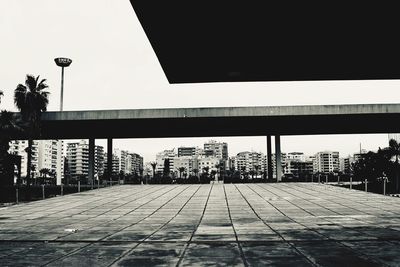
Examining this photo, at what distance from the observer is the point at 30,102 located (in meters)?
36.0

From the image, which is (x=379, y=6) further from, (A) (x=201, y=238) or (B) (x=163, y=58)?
(A) (x=201, y=238)

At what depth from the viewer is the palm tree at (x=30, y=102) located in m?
36.1

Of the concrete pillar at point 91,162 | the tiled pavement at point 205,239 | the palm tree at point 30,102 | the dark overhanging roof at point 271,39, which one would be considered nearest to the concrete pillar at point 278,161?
the concrete pillar at point 91,162

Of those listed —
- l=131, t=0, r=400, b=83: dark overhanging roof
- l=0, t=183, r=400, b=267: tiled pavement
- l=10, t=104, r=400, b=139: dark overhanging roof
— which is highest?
l=10, t=104, r=400, b=139: dark overhanging roof

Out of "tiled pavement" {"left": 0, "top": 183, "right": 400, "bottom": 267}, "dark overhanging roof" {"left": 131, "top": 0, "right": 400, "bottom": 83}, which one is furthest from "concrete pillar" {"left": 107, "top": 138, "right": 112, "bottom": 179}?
"dark overhanging roof" {"left": 131, "top": 0, "right": 400, "bottom": 83}

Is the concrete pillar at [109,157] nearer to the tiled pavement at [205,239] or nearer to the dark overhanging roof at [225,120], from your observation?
the dark overhanging roof at [225,120]

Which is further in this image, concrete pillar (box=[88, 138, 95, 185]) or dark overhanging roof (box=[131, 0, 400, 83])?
concrete pillar (box=[88, 138, 95, 185])

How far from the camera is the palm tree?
3609cm

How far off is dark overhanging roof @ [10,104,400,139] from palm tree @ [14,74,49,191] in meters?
2.37

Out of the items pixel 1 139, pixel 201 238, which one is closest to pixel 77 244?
pixel 201 238

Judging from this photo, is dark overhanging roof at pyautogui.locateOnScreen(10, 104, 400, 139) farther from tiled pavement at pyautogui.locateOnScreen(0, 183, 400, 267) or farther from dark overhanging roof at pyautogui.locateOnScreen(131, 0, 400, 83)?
dark overhanging roof at pyautogui.locateOnScreen(131, 0, 400, 83)

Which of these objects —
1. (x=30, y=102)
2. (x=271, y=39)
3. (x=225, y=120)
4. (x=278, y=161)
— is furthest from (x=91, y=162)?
(x=271, y=39)

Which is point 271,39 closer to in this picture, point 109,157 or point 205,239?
point 205,239

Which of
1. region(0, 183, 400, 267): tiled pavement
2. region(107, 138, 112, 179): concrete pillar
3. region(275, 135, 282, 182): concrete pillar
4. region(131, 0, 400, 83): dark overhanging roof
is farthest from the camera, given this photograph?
region(107, 138, 112, 179): concrete pillar
